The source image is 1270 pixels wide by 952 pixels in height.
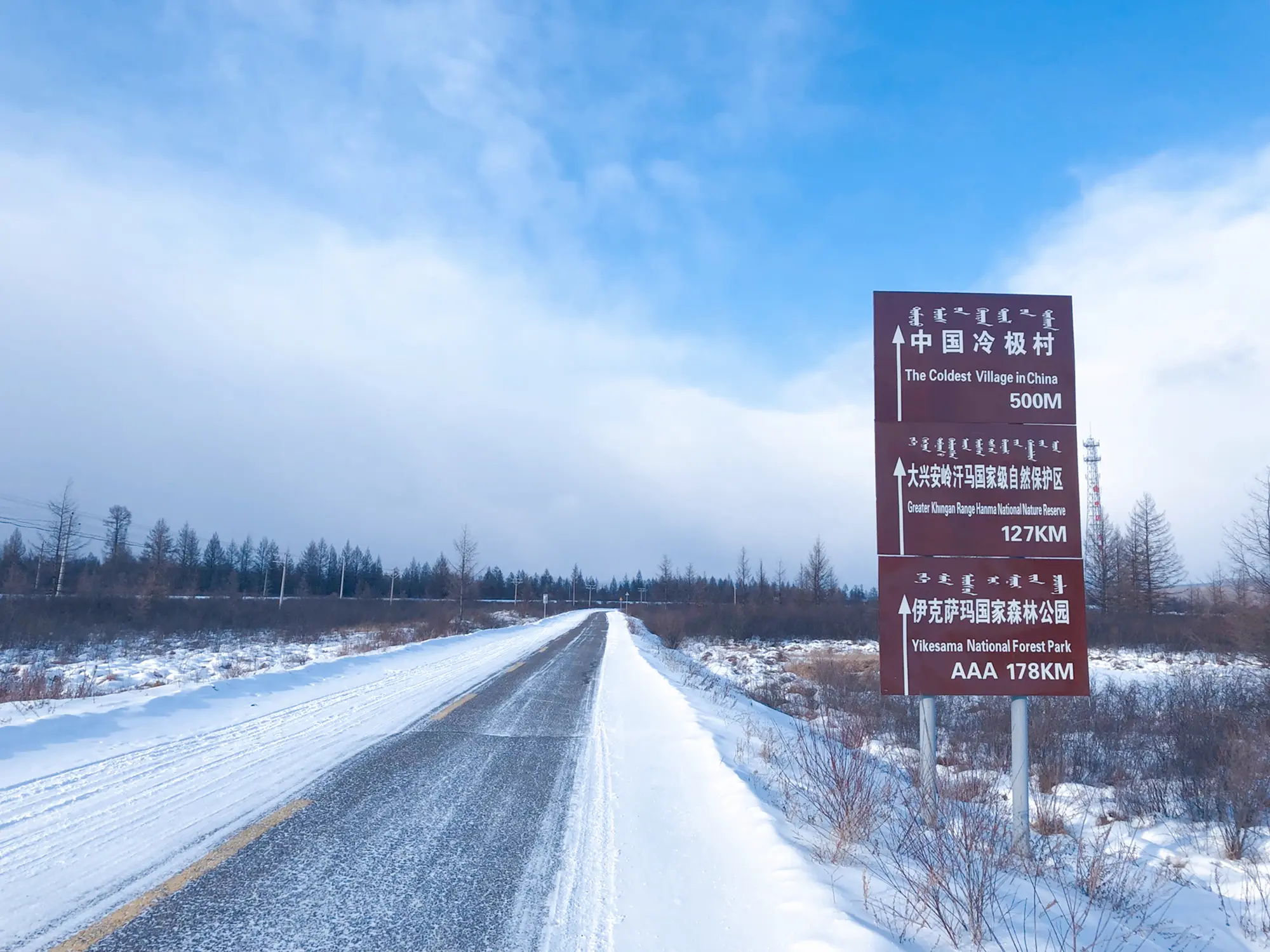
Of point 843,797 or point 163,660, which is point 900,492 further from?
point 163,660

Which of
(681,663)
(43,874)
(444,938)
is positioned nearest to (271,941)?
(444,938)

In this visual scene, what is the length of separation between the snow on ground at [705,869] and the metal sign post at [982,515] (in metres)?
2.07

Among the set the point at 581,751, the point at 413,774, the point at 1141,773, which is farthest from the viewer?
the point at 1141,773

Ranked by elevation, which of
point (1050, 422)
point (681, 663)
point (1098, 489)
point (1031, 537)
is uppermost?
point (1098, 489)

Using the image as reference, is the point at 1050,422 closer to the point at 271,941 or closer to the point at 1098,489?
the point at 271,941

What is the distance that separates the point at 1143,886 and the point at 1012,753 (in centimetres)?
160

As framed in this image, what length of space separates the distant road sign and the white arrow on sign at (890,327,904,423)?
13 mm

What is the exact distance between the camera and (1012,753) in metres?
6.86

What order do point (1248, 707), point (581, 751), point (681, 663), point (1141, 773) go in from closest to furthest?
point (581, 751)
point (1141, 773)
point (1248, 707)
point (681, 663)

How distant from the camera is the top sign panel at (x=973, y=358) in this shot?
6984 millimetres

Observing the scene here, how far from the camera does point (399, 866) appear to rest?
4.96 m

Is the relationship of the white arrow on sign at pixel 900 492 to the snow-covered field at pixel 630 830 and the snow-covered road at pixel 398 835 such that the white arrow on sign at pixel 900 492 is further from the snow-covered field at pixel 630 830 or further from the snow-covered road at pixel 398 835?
the snow-covered road at pixel 398 835

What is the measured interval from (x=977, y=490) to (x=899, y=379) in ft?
4.05

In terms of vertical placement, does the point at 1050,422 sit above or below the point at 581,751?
above
